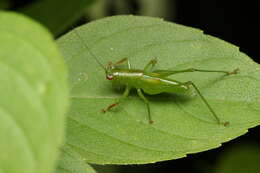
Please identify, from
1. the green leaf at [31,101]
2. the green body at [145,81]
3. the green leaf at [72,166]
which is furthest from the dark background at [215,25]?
the green leaf at [31,101]

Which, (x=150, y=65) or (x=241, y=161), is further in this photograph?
(x=241, y=161)

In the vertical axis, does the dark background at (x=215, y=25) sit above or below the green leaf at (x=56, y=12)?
below

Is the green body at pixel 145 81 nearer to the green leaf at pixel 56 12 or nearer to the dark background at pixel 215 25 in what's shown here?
the green leaf at pixel 56 12

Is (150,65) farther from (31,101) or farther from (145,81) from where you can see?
(31,101)

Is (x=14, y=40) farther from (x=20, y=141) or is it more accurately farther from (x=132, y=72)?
(x=132, y=72)

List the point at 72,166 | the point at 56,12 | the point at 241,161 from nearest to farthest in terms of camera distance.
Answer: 1. the point at 72,166
2. the point at 56,12
3. the point at 241,161

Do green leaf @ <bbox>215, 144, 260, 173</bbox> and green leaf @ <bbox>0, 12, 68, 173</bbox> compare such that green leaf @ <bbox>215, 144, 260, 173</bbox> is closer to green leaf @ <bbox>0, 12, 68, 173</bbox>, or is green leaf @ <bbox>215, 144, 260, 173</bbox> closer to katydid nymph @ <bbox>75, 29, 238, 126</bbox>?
katydid nymph @ <bbox>75, 29, 238, 126</bbox>

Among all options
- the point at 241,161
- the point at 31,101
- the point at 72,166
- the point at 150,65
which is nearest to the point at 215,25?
the point at 241,161

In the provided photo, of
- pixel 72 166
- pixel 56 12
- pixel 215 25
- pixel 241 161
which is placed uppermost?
pixel 56 12
